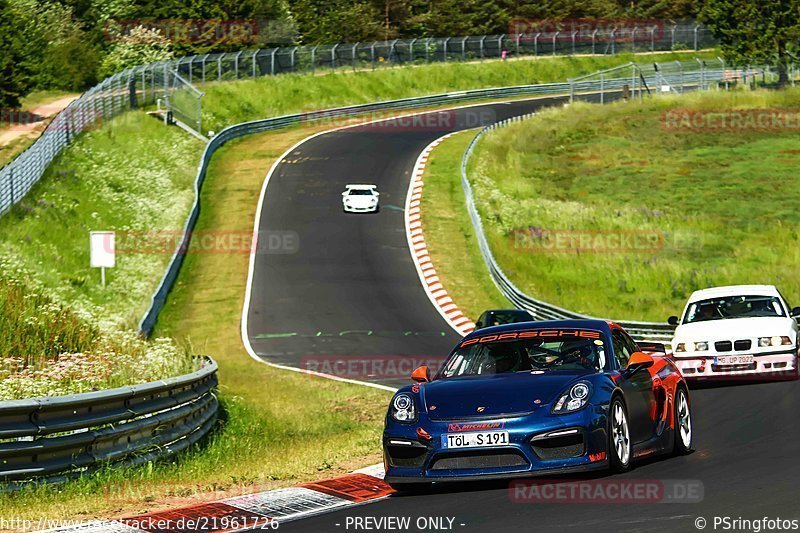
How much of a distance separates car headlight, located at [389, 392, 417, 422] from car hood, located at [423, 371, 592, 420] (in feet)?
0.42

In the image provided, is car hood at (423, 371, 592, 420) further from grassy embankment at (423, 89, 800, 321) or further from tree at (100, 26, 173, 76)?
tree at (100, 26, 173, 76)

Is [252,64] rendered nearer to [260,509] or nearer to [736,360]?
[736,360]

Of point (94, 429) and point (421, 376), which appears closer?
point (421, 376)

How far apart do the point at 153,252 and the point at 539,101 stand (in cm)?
4195

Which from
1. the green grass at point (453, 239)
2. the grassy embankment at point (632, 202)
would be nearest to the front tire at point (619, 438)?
the green grass at point (453, 239)

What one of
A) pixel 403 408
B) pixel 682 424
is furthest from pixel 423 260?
pixel 403 408

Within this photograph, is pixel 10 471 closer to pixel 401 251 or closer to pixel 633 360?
pixel 633 360

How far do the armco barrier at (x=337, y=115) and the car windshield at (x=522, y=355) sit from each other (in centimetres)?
1779

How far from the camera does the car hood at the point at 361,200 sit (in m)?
46.1

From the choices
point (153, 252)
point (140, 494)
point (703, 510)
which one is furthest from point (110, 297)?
point (703, 510)

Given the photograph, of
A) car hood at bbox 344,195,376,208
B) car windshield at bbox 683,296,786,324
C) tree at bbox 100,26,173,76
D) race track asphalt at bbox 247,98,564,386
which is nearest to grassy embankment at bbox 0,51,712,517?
race track asphalt at bbox 247,98,564,386

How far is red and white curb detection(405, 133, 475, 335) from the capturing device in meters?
33.6

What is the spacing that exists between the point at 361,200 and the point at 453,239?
4957 millimetres

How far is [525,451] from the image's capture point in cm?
960
